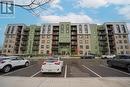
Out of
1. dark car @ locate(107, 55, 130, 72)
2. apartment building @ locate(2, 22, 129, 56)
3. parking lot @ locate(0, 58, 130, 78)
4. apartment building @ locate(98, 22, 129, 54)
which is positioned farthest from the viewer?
apartment building @ locate(2, 22, 129, 56)

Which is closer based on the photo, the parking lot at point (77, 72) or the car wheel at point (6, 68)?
the parking lot at point (77, 72)

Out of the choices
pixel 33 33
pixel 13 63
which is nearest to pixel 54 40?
pixel 33 33

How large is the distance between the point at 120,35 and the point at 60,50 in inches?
1074

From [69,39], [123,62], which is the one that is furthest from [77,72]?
[69,39]

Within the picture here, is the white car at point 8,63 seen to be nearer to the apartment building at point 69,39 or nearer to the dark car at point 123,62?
the dark car at point 123,62

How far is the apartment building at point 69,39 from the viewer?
72.6 m

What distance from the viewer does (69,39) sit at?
72.9m

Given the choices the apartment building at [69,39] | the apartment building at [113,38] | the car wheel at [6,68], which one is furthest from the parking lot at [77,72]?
the apartment building at [113,38]

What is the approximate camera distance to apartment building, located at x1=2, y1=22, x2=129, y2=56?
72.6 metres

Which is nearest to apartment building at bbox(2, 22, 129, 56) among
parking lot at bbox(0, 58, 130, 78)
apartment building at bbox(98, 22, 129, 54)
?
apartment building at bbox(98, 22, 129, 54)

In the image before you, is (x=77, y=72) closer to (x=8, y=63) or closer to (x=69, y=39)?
(x=8, y=63)

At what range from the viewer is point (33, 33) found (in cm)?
7788

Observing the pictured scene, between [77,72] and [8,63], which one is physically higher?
[8,63]

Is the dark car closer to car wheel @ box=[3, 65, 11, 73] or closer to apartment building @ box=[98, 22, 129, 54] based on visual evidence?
car wheel @ box=[3, 65, 11, 73]
